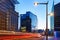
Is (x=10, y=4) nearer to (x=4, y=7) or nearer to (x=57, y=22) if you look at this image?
(x=4, y=7)

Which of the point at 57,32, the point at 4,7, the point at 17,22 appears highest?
the point at 4,7

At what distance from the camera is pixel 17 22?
112000 mm

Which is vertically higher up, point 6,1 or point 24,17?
point 6,1

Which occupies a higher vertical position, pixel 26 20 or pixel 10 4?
pixel 10 4

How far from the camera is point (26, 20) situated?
11756 centimetres

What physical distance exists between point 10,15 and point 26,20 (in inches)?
1092

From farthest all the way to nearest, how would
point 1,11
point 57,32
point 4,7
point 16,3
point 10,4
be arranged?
point 57,32
point 16,3
point 10,4
point 4,7
point 1,11

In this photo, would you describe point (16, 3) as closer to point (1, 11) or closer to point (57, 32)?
point (1, 11)

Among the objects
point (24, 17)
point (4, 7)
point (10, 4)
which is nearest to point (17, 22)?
point (24, 17)

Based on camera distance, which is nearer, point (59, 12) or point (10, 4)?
point (10, 4)

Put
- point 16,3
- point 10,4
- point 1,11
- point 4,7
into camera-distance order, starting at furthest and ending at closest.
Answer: point 16,3, point 10,4, point 4,7, point 1,11

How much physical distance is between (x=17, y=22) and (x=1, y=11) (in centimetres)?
3188

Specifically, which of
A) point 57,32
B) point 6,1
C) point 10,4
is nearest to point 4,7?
point 6,1

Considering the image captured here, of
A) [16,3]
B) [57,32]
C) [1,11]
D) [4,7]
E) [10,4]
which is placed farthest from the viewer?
[57,32]
